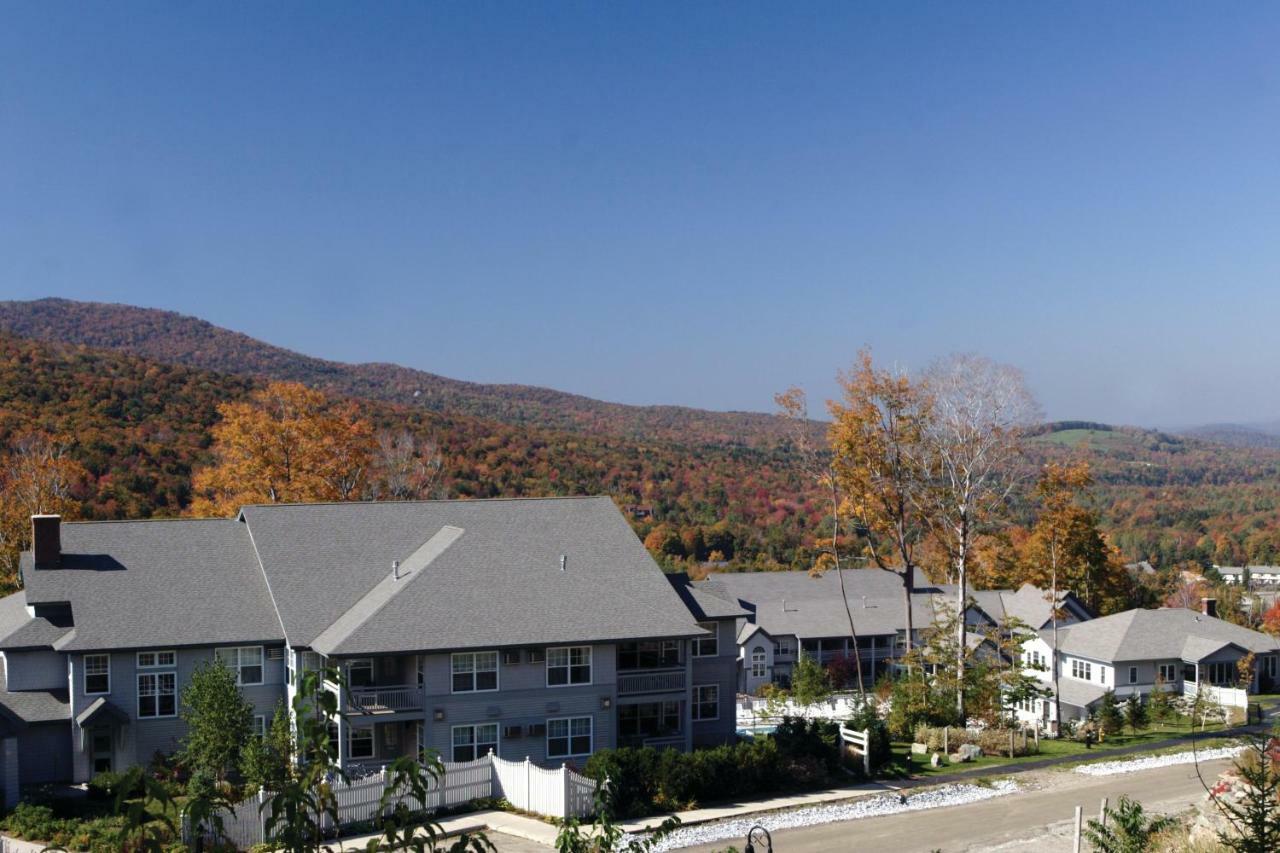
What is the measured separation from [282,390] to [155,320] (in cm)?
15475

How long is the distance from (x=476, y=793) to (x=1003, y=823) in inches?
536

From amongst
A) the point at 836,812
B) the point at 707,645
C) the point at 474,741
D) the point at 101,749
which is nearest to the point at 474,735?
the point at 474,741

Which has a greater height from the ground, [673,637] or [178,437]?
[178,437]

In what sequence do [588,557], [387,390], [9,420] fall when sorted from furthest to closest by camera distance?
1. [387,390]
2. [9,420]
3. [588,557]

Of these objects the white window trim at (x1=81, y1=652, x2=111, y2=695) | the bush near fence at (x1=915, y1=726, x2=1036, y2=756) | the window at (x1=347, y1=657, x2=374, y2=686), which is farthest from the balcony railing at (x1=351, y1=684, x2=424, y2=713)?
the bush near fence at (x1=915, y1=726, x2=1036, y2=756)

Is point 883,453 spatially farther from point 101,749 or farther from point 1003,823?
point 101,749

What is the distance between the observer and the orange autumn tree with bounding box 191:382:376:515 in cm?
5253

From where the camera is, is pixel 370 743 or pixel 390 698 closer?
pixel 390 698

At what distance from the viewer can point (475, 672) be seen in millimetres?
31266

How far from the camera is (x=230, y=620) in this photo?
3269 cm

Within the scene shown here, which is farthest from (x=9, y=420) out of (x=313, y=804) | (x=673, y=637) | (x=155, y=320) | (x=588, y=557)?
(x=155, y=320)

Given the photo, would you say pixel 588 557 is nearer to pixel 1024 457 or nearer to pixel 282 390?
pixel 1024 457

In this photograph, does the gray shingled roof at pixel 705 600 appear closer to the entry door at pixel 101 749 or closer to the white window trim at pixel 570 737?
the white window trim at pixel 570 737

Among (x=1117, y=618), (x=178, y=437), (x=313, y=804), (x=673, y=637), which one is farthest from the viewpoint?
(x=178, y=437)
